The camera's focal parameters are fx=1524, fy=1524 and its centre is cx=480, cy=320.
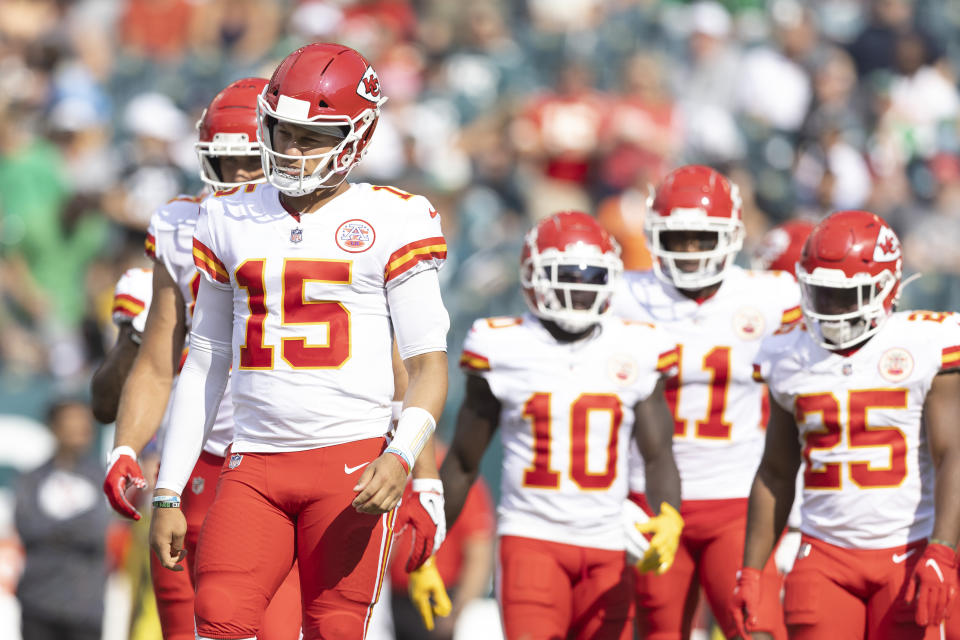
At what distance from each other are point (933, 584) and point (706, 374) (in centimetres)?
160

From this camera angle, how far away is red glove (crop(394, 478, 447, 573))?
4.49m

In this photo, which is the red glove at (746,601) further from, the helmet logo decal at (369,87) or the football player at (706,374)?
the helmet logo decal at (369,87)

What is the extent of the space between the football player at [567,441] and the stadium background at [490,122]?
3.37m

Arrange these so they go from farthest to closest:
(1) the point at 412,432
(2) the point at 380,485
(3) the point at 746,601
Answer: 1. (3) the point at 746,601
2. (1) the point at 412,432
3. (2) the point at 380,485

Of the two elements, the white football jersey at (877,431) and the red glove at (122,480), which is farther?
the white football jersey at (877,431)

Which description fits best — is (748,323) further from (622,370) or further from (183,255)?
(183,255)

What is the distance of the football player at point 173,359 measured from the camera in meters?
4.67

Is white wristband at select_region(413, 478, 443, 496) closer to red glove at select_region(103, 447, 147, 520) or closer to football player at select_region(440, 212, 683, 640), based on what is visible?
red glove at select_region(103, 447, 147, 520)

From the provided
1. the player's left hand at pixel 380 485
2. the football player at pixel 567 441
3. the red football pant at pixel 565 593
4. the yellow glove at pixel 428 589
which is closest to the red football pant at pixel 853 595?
the football player at pixel 567 441

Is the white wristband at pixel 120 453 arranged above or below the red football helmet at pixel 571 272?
below

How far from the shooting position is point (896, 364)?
5.06 metres

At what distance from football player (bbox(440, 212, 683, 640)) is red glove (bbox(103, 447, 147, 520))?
146 cm

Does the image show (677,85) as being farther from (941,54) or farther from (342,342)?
(342,342)

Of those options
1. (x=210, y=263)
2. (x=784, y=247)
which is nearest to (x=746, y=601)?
(x=210, y=263)
